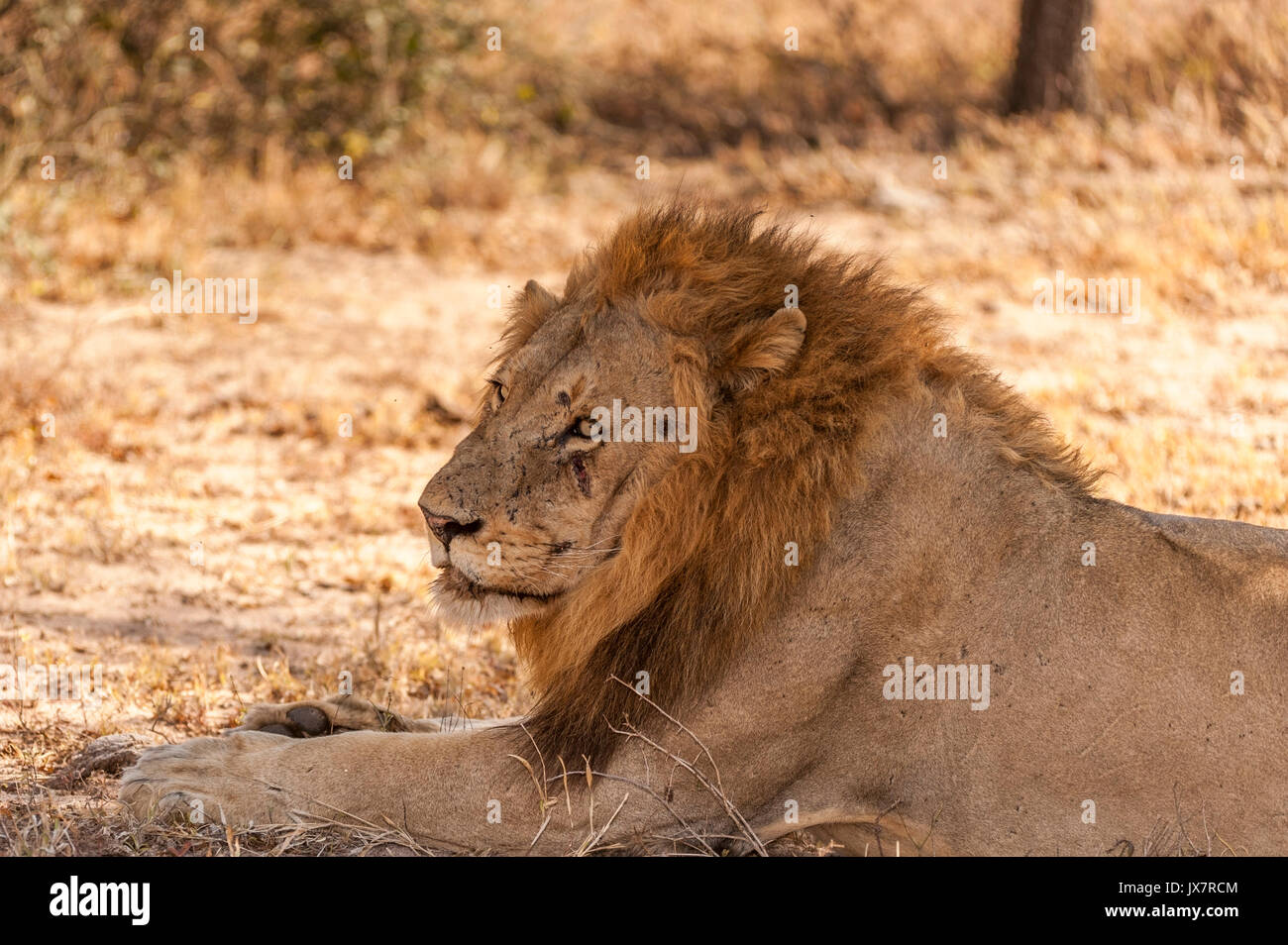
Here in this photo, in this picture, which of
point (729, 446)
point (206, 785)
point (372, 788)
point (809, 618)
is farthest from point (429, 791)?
point (729, 446)

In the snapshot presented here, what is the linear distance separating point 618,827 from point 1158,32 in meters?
13.2

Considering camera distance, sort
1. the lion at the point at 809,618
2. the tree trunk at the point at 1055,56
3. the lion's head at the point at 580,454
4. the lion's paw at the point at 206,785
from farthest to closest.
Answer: the tree trunk at the point at 1055,56, the lion's paw at the point at 206,785, the lion's head at the point at 580,454, the lion at the point at 809,618

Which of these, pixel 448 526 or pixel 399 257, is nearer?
pixel 448 526

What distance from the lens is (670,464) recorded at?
12.4ft

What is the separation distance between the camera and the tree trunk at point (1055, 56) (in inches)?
530

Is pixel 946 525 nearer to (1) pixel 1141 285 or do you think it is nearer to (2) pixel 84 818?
(2) pixel 84 818

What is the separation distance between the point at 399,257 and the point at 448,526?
7937 millimetres

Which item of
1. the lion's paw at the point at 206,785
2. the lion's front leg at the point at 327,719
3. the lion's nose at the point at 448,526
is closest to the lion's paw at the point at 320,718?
the lion's front leg at the point at 327,719

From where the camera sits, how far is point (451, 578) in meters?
3.93

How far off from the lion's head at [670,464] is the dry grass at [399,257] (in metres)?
0.77

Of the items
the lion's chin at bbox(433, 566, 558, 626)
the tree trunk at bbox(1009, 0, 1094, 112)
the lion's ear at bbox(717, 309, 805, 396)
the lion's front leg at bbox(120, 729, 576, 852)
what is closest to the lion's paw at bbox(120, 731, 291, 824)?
the lion's front leg at bbox(120, 729, 576, 852)

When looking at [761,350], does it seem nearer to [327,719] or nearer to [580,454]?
[580,454]

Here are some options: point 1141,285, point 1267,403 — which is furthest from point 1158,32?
point 1267,403

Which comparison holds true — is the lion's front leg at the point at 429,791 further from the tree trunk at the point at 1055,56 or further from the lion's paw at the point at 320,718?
the tree trunk at the point at 1055,56
